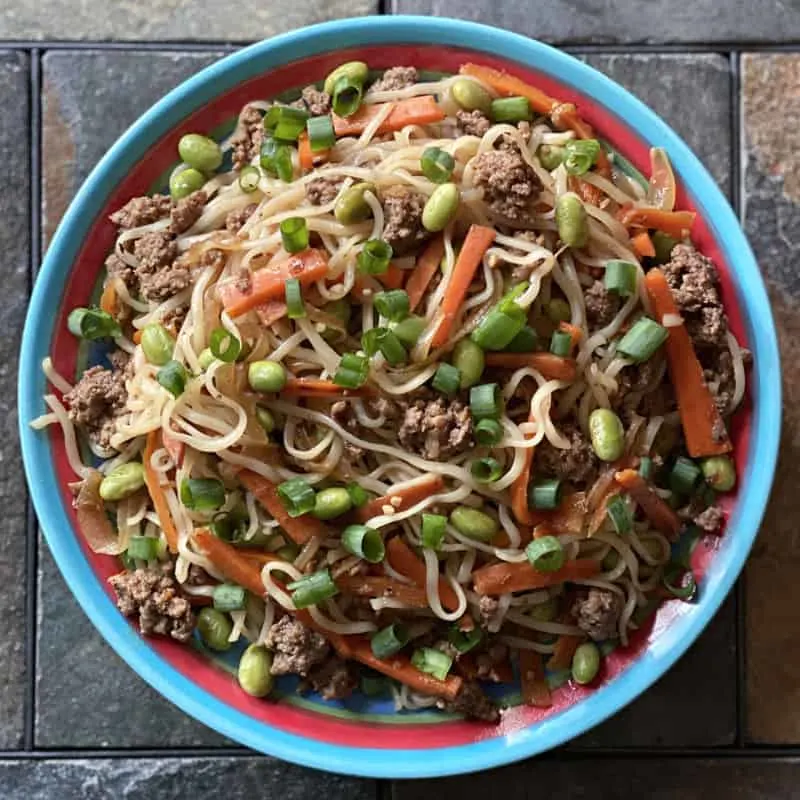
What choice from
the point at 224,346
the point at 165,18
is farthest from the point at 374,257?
the point at 165,18

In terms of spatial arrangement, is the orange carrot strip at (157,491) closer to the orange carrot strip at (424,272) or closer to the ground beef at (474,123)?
the orange carrot strip at (424,272)

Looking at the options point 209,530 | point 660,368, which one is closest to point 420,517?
point 209,530

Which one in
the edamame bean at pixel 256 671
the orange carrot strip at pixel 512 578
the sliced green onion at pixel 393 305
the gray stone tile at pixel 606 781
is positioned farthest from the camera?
the gray stone tile at pixel 606 781

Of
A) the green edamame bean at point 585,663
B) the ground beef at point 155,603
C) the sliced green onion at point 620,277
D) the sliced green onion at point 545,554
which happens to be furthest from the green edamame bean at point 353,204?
the green edamame bean at point 585,663

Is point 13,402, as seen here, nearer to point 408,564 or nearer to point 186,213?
point 186,213

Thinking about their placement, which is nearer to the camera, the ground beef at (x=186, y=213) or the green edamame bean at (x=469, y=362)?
the green edamame bean at (x=469, y=362)

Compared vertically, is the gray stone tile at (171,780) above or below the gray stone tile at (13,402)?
below
